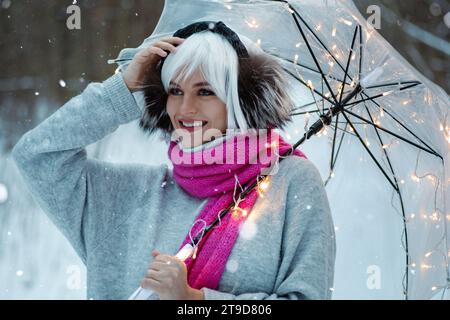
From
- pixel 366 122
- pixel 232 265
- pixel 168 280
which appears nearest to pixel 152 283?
pixel 168 280

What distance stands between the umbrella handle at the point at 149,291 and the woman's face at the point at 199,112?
0.21m

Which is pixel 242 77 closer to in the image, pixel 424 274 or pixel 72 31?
pixel 424 274

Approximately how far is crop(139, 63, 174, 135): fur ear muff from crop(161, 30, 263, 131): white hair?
0.04m

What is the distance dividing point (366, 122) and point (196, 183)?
450mm

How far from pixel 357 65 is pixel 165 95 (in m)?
0.43

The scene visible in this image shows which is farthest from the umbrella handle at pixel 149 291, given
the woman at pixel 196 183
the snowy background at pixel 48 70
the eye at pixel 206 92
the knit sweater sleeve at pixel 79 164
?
the snowy background at pixel 48 70

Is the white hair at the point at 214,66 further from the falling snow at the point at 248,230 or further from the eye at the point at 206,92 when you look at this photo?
the falling snow at the point at 248,230

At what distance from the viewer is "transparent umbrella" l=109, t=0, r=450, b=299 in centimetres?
135

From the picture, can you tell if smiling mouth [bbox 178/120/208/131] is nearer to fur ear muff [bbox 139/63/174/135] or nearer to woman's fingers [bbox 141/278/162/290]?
fur ear muff [bbox 139/63/174/135]

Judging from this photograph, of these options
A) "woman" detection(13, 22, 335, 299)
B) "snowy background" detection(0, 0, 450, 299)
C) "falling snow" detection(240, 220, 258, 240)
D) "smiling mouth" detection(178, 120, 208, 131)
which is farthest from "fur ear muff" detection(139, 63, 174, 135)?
"snowy background" detection(0, 0, 450, 299)

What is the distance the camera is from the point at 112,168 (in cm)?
129

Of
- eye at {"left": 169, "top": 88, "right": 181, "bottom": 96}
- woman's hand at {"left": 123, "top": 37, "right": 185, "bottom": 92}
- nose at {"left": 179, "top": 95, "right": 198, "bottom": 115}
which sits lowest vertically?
nose at {"left": 179, "top": 95, "right": 198, "bottom": 115}

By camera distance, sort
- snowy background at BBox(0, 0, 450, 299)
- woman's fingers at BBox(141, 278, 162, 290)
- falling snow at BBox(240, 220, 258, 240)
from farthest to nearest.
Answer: snowy background at BBox(0, 0, 450, 299) < falling snow at BBox(240, 220, 258, 240) < woman's fingers at BBox(141, 278, 162, 290)

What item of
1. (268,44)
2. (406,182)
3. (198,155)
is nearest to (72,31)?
(268,44)
